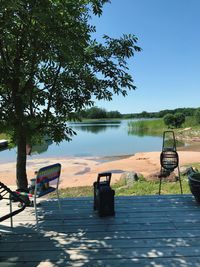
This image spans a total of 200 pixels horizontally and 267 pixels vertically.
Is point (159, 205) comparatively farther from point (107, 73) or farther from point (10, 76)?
point (10, 76)

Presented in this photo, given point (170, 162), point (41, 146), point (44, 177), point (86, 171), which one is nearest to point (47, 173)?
point (44, 177)

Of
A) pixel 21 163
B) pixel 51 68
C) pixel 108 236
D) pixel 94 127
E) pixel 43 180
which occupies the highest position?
pixel 51 68

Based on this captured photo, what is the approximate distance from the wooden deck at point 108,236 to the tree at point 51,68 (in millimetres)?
→ 1315

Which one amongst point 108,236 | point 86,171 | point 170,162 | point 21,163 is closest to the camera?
point 108,236

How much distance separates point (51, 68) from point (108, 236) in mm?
2824

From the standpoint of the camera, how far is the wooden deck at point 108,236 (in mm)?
3330

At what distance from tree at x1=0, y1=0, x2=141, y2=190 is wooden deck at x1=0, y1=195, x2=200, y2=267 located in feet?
4.31

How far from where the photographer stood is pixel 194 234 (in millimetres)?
3977

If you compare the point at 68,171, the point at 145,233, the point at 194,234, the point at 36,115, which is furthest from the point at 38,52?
the point at 68,171

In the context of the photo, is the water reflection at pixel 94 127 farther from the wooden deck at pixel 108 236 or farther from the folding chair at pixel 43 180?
the folding chair at pixel 43 180

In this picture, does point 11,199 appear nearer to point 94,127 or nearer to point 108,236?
point 108,236

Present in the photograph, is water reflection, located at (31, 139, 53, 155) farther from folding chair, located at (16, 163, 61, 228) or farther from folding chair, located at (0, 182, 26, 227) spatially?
folding chair, located at (0, 182, 26, 227)

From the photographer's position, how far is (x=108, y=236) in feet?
13.0

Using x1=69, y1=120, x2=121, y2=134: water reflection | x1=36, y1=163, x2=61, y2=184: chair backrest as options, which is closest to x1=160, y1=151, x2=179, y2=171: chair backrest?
x1=36, y1=163, x2=61, y2=184: chair backrest
